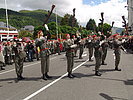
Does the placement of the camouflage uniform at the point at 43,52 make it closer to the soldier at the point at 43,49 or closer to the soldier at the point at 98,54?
the soldier at the point at 43,49

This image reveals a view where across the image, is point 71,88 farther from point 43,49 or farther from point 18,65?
point 18,65

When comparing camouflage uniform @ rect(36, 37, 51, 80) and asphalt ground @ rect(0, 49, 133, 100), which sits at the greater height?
camouflage uniform @ rect(36, 37, 51, 80)

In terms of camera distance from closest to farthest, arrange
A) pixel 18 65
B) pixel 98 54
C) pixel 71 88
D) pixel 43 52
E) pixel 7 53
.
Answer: pixel 71 88
pixel 43 52
pixel 18 65
pixel 98 54
pixel 7 53

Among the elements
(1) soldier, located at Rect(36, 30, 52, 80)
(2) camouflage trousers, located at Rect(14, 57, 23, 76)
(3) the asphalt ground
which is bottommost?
(3) the asphalt ground

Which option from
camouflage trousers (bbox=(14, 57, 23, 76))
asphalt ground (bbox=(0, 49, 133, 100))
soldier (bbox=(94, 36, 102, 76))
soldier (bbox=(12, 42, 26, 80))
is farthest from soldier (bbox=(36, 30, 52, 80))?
soldier (bbox=(94, 36, 102, 76))

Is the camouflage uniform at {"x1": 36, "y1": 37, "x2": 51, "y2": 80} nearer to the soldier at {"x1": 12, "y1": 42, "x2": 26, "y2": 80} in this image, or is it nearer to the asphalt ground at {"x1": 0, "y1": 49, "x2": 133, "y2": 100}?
the asphalt ground at {"x1": 0, "y1": 49, "x2": 133, "y2": 100}

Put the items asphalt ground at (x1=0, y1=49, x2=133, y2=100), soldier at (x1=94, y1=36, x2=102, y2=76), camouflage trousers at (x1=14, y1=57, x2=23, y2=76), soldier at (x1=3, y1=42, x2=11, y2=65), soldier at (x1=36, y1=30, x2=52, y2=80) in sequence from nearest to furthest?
asphalt ground at (x1=0, y1=49, x2=133, y2=100), soldier at (x1=36, y1=30, x2=52, y2=80), camouflage trousers at (x1=14, y1=57, x2=23, y2=76), soldier at (x1=94, y1=36, x2=102, y2=76), soldier at (x1=3, y1=42, x2=11, y2=65)

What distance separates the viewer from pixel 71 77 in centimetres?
794

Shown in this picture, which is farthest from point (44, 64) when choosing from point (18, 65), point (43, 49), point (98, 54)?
point (98, 54)

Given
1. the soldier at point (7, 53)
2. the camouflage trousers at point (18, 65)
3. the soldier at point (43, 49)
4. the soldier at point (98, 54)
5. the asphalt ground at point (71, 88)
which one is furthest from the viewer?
the soldier at point (7, 53)

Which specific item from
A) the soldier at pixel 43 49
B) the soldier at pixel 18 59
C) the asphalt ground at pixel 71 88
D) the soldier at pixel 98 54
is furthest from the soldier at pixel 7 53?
the soldier at pixel 98 54

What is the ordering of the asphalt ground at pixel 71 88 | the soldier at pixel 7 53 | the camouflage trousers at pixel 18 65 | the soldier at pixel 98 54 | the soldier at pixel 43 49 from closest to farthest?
the asphalt ground at pixel 71 88
the soldier at pixel 43 49
the camouflage trousers at pixel 18 65
the soldier at pixel 98 54
the soldier at pixel 7 53

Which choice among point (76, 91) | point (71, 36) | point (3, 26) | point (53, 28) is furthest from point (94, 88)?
point (3, 26)

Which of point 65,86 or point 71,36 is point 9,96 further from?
point 71,36
